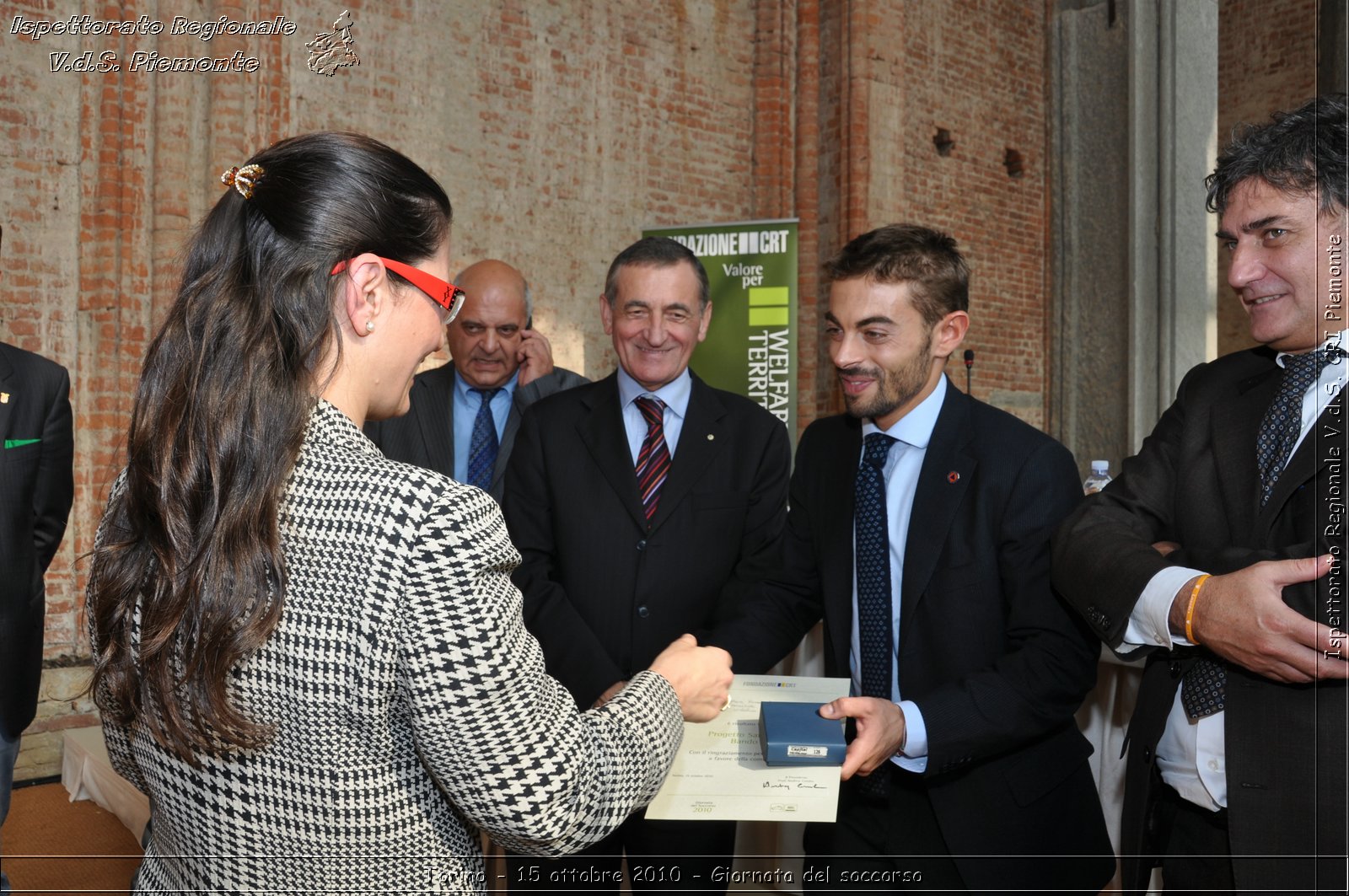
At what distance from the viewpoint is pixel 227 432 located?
1.24 meters

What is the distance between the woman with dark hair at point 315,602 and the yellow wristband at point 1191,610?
0.99m

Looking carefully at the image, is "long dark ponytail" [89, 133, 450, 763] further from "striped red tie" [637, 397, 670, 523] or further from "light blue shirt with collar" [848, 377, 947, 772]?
"striped red tie" [637, 397, 670, 523]

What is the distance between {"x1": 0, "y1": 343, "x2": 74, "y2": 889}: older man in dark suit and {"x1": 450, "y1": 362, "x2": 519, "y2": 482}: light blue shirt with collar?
55.7 inches

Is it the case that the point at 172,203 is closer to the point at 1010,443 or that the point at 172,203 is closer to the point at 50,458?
the point at 50,458

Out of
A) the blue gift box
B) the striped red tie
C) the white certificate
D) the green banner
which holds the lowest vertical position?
the white certificate

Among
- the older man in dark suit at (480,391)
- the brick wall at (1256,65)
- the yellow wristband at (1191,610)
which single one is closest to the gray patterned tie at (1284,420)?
the yellow wristband at (1191,610)

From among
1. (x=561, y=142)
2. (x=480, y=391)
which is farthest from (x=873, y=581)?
(x=561, y=142)

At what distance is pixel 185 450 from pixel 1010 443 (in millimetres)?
1672

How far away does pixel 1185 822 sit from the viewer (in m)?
1.92

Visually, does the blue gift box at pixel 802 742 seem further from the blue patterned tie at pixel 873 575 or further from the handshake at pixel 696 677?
the blue patterned tie at pixel 873 575

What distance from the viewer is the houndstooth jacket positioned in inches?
47.0

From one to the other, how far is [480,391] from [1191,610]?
295 cm

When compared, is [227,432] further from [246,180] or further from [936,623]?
[936,623]

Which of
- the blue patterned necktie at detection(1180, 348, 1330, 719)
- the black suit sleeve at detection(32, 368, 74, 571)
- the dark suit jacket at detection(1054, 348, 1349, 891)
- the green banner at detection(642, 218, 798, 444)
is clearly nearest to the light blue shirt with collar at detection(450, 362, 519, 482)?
the black suit sleeve at detection(32, 368, 74, 571)
